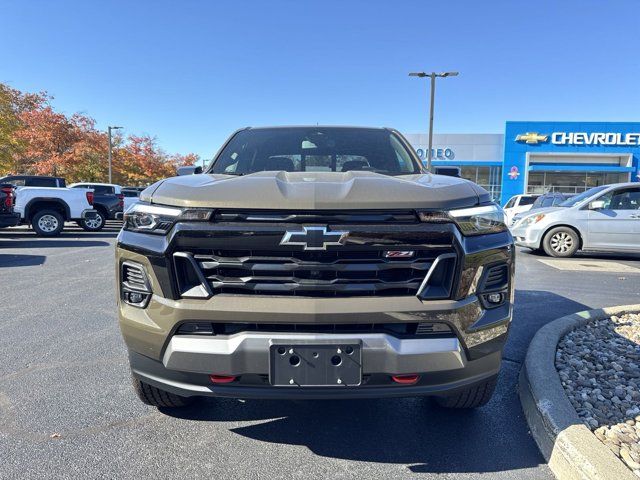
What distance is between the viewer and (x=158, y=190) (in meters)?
2.29

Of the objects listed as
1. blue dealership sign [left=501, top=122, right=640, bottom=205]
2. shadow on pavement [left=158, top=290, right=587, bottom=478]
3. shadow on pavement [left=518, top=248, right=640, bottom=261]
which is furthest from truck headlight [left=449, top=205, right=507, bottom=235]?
blue dealership sign [left=501, top=122, right=640, bottom=205]

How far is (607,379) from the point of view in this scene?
3045mm

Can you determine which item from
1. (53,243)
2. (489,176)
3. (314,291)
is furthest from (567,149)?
(314,291)

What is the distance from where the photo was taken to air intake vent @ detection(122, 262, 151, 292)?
2.09 m

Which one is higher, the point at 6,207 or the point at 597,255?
the point at 6,207

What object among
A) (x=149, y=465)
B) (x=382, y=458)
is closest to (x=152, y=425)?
(x=149, y=465)

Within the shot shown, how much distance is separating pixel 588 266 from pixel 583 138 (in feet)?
Result: 91.2

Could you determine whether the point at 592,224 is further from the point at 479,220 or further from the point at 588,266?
the point at 479,220

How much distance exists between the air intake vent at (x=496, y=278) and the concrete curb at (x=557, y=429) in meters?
0.86

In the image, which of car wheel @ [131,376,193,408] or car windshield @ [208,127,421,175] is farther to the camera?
car windshield @ [208,127,421,175]

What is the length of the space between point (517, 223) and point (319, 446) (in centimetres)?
963

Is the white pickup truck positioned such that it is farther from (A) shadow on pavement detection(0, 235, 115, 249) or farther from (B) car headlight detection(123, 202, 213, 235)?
(B) car headlight detection(123, 202, 213, 235)

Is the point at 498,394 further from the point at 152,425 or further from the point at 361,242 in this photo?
the point at 152,425

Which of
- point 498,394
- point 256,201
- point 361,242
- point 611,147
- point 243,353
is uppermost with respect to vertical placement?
point 611,147
